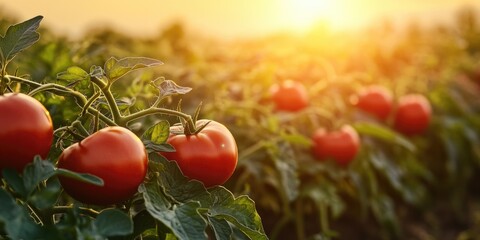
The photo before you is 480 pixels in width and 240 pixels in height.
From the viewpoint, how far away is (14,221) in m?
1.42

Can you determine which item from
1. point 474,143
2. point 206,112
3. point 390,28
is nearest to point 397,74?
point 474,143

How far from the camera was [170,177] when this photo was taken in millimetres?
1709

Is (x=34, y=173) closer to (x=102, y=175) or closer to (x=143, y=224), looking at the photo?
(x=102, y=175)

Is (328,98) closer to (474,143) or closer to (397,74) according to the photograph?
(474,143)

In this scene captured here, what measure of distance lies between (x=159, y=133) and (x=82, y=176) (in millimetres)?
281

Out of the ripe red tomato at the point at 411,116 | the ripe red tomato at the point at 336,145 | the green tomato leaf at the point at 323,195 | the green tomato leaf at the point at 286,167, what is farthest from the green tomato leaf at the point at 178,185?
the ripe red tomato at the point at 411,116

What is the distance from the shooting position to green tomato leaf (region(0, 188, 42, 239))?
140cm

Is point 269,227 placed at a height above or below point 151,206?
below

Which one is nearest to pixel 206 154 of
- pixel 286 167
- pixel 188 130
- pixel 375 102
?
pixel 188 130

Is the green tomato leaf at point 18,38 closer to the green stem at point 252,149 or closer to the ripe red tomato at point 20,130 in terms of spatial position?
the ripe red tomato at point 20,130

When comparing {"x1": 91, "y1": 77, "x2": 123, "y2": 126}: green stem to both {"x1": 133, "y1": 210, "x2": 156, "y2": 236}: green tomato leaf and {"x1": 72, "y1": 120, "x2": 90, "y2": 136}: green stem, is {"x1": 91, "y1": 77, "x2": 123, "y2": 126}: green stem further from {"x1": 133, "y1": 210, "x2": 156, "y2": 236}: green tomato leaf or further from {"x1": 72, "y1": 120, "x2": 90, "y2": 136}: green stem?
{"x1": 133, "y1": 210, "x2": 156, "y2": 236}: green tomato leaf

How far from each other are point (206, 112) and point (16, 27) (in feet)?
5.70

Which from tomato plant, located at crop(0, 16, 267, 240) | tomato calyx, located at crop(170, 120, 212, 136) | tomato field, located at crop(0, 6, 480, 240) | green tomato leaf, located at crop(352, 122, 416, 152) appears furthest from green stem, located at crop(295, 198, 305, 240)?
tomato calyx, located at crop(170, 120, 212, 136)

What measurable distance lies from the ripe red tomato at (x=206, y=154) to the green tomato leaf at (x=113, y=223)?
0.33 m
